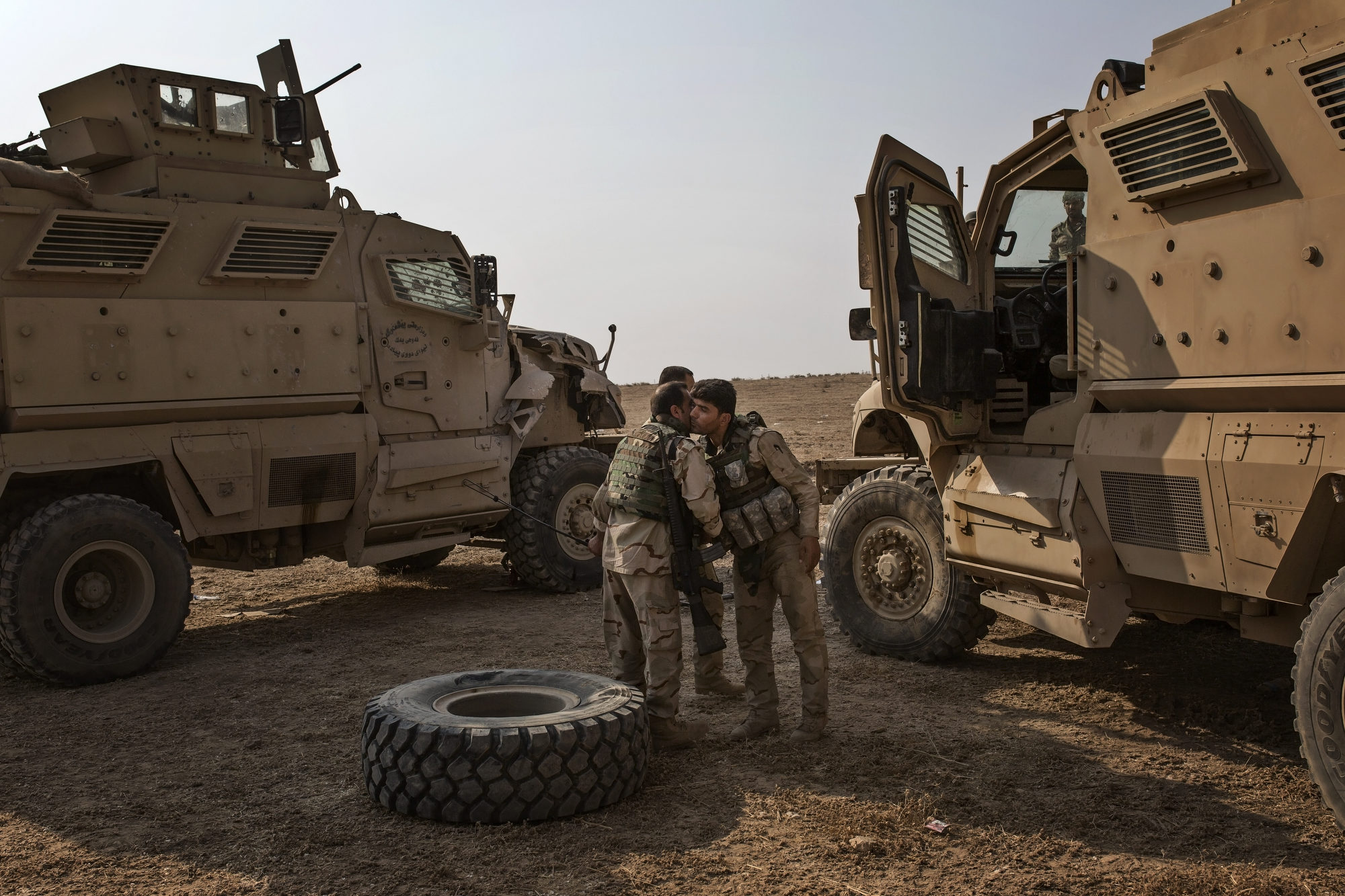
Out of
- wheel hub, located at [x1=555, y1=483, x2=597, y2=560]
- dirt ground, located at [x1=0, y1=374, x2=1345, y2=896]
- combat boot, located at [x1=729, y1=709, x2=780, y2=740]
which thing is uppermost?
wheel hub, located at [x1=555, y1=483, x2=597, y2=560]

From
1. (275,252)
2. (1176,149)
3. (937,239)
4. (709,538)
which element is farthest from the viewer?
(275,252)

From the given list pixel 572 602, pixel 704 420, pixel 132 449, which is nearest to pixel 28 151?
pixel 132 449

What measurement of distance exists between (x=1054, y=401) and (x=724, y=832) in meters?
2.83

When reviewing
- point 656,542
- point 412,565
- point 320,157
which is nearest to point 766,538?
point 656,542

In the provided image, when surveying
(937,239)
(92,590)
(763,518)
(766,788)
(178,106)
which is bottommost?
(766,788)

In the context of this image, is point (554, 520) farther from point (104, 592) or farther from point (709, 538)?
point (709, 538)

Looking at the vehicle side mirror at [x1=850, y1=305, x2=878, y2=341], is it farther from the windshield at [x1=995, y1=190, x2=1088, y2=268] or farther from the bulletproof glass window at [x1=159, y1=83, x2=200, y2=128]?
the bulletproof glass window at [x1=159, y1=83, x2=200, y2=128]

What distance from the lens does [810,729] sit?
508 cm

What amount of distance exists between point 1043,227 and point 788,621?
8.90 feet

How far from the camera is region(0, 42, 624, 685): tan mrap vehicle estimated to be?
252 inches

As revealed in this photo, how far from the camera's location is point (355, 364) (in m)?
7.77

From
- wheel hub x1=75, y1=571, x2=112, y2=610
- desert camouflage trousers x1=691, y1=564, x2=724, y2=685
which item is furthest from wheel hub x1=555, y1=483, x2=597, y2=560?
wheel hub x1=75, y1=571, x2=112, y2=610

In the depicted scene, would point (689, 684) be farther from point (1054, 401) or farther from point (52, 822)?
point (52, 822)

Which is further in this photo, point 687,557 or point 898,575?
point 898,575
